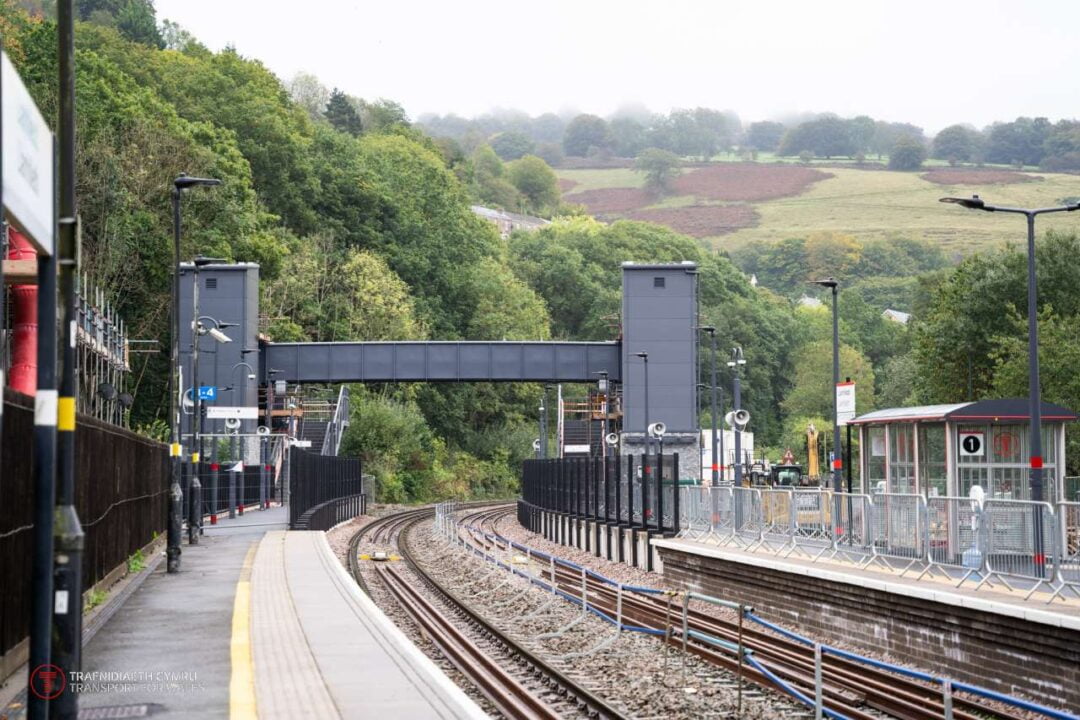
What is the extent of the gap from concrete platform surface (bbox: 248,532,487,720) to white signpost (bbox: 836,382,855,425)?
12.6m

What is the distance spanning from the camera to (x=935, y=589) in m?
20.4

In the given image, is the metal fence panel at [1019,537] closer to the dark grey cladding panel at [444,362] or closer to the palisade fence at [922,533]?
the palisade fence at [922,533]

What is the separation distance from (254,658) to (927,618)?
28.0 feet

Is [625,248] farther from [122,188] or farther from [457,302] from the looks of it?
[122,188]

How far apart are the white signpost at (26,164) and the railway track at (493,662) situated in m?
8.14

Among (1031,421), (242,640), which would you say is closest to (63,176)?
(242,640)

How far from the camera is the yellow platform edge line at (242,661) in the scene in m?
13.1

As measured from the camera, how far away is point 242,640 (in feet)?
58.7

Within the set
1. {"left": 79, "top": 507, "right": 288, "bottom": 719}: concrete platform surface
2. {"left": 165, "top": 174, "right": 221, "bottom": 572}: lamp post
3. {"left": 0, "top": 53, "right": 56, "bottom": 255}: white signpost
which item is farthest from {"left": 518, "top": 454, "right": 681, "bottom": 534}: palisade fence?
{"left": 0, "top": 53, "right": 56, "bottom": 255}: white signpost

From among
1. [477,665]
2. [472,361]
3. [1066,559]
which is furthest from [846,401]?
[472,361]

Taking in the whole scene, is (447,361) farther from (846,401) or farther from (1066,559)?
(1066,559)

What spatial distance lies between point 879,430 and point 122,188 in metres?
55.1

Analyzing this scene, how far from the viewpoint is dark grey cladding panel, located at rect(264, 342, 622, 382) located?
74125 mm

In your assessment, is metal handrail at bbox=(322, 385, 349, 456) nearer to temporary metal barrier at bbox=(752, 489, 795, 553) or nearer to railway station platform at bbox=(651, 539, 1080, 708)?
temporary metal barrier at bbox=(752, 489, 795, 553)
